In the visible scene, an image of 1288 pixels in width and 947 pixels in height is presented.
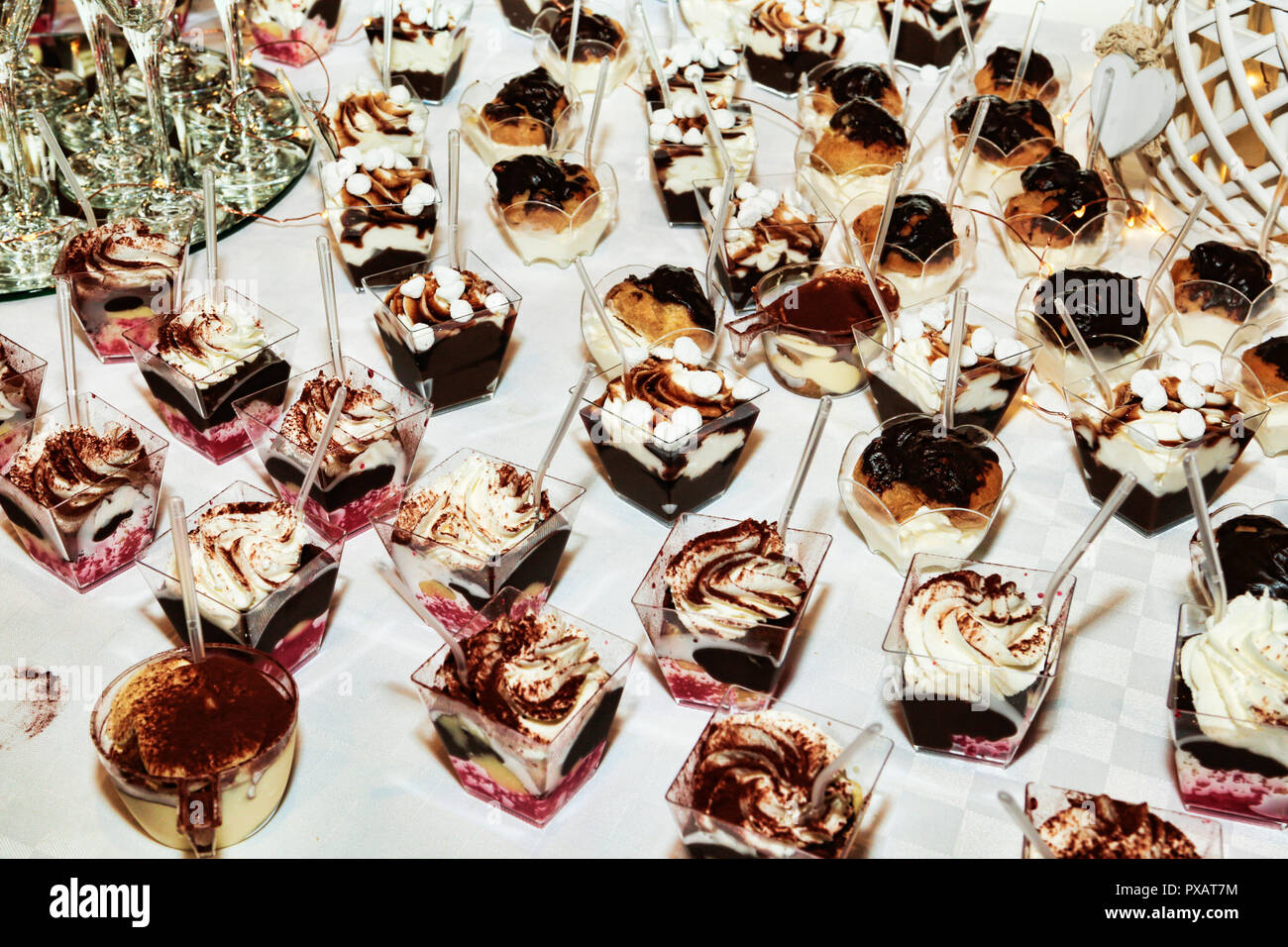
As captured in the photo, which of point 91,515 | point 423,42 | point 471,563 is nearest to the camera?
point 471,563

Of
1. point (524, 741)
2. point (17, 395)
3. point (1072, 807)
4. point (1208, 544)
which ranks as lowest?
point (17, 395)

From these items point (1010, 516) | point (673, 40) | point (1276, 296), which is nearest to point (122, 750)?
point (1010, 516)

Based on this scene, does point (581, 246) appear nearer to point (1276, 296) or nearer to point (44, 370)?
point (44, 370)

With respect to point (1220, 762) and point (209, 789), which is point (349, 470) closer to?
point (209, 789)

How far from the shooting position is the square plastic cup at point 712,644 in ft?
6.44

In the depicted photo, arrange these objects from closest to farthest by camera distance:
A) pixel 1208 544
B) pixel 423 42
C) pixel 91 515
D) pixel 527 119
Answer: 1. pixel 1208 544
2. pixel 91 515
3. pixel 527 119
4. pixel 423 42

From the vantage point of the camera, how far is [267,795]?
1835 millimetres

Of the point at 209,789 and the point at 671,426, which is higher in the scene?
the point at 671,426

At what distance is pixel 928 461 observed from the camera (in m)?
2.28

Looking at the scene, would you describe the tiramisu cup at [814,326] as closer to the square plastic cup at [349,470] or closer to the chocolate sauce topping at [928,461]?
the chocolate sauce topping at [928,461]

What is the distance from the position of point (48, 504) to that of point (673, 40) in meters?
2.51

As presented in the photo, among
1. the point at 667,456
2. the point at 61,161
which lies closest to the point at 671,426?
the point at 667,456

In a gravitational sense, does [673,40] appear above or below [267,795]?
above

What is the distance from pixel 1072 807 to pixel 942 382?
0.96 metres
